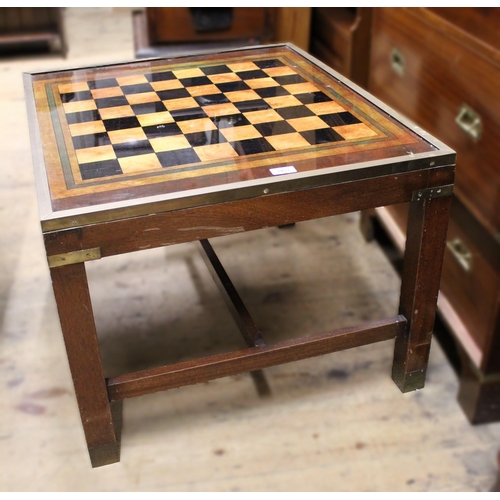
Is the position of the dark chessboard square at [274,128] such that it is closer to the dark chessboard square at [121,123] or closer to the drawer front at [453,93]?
the dark chessboard square at [121,123]

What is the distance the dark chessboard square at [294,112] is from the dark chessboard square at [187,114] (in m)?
0.13

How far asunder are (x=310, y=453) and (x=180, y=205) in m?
0.89

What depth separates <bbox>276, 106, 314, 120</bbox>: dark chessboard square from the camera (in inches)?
42.6

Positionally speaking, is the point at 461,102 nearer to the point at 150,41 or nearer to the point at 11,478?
the point at 11,478

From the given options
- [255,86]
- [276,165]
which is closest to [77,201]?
[276,165]

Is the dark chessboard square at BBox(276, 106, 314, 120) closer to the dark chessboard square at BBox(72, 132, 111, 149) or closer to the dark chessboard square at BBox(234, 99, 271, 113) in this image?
the dark chessboard square at BBox(234, 99, 271, 113)

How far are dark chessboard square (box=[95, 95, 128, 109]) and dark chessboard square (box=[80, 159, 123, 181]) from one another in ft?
0.71

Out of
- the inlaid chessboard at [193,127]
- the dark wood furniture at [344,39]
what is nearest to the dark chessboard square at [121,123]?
the inlaid chessboard at [193,127]

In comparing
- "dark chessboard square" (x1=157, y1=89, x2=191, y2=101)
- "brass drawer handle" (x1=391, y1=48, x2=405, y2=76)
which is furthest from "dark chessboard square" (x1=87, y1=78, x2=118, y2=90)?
"brass drawer handle" (x1=391, y1=48, x2=405, y2=76)

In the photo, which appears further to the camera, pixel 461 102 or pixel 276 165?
pixel 461 102

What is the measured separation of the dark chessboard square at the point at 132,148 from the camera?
3.18 ft

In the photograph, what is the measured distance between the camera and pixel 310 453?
1534 millimetres

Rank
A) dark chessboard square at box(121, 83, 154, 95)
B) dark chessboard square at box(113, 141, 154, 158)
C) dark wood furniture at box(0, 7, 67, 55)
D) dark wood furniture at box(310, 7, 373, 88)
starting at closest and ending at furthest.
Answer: dark chessboard square at box(113, 141, 154, 158), dark chessboard square at box(121, 83, 154, 95), dark wood furniture at box(310, 7, 373, 88), dark wood furniture at box(0, 7, 67, 55)
